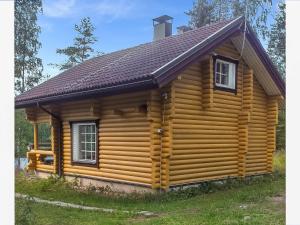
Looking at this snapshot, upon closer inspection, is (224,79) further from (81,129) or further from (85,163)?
(85,163)

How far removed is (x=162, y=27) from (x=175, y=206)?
330 inches

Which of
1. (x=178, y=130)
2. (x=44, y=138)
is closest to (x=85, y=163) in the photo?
(x=178, y=130)

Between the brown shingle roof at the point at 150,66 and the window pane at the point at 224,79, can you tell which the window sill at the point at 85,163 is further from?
the window pane at the point at 224,79

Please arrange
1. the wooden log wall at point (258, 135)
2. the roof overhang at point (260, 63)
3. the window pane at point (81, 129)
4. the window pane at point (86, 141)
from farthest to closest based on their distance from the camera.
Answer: the wooden log wall at point (258, 135), the window pane at point (81, 129), the window pane at point (86, 141), the roof overhang at point (260, 63)

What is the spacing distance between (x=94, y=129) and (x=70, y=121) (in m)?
1.02

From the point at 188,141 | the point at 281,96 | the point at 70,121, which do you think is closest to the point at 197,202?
the point at 188,141

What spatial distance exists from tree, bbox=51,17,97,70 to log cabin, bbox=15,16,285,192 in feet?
53.4

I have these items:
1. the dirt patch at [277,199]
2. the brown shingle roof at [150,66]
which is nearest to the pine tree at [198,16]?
the brown shingle roof at [150,66]

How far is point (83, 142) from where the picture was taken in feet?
36.4

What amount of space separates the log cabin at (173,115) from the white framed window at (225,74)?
0.03 m

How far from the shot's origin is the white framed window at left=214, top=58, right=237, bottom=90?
10.2 metres

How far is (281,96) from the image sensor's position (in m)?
12.0

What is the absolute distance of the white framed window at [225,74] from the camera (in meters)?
10.2
